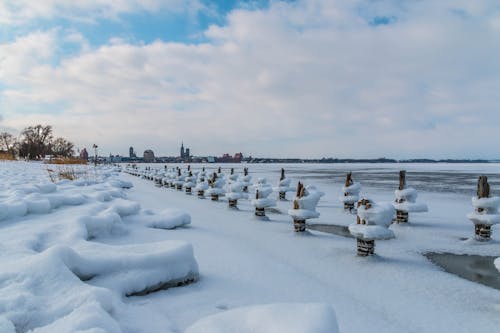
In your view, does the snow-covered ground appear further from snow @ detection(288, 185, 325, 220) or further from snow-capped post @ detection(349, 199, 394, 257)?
snow @ detection(288, 185, 325, 220)

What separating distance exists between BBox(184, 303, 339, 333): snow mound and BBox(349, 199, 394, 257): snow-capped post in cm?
421

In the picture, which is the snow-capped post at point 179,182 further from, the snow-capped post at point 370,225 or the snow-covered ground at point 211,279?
the snow-capped post at point 370,225

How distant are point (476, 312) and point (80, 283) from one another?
467cm

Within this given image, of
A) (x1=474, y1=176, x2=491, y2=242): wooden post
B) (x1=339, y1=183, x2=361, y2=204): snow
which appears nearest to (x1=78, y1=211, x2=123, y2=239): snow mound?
(x1=474, y1=176, x2=491, y2=242): wooden post

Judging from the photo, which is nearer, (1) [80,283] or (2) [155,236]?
(1) [80,283]

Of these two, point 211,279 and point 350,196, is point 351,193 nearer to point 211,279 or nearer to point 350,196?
point 350,196

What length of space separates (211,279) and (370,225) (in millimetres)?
3608

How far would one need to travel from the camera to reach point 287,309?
7.96 feet

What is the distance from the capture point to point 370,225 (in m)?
6.41

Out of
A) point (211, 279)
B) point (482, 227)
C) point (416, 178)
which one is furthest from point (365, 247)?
point (416, 178)

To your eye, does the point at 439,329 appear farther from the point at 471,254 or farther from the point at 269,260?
the point at 471,254

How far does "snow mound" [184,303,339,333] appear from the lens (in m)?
2.19

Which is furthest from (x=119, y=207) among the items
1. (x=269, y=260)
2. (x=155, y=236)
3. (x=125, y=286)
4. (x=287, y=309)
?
(x=287, y=309)

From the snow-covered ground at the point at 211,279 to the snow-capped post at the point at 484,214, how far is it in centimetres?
40
